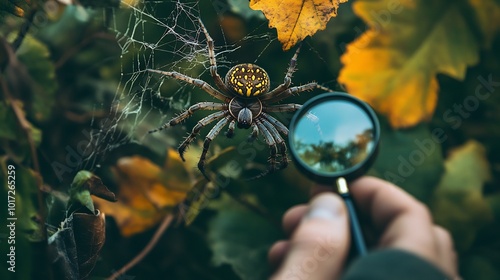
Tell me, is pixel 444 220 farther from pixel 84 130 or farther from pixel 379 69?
pixel 84 130

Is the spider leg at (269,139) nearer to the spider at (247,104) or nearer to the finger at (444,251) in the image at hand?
the spider at (247,104)

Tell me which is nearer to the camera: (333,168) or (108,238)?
(333,168)

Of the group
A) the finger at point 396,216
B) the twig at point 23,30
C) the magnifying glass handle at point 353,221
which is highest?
the twig at point 23,30

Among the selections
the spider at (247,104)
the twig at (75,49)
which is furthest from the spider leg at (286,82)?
the twig at (75,49)

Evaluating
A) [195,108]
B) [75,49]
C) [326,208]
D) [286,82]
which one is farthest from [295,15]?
[75,49]

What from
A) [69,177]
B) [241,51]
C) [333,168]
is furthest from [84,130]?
[333,168]

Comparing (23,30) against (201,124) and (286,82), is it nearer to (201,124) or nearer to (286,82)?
(201,124)

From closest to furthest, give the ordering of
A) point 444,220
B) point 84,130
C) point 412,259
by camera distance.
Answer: point 412,259, point 444,220, point 84,130
